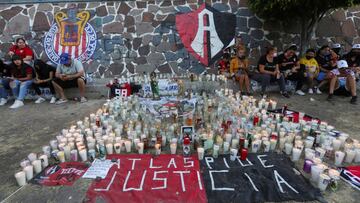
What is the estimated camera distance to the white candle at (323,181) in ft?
10.5

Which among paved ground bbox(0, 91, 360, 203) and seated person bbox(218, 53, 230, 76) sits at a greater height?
seated person bbox(218, 53, 230, 76)

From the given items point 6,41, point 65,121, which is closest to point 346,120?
point 65,121

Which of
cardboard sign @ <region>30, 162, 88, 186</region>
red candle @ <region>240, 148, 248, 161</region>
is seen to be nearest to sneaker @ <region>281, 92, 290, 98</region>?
red candle @ <region>240, 148, 248, 161</region>

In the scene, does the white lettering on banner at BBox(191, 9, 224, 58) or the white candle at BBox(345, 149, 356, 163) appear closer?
the white candle at BBox(345, 149, 356, 163)

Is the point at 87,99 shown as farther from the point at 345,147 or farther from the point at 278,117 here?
the point at 345,147

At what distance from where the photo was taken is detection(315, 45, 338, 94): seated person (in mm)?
7516

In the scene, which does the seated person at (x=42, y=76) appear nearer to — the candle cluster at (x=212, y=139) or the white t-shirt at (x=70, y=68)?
the white t-shirt at (x=70, y=68)

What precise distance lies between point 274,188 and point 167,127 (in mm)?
2259

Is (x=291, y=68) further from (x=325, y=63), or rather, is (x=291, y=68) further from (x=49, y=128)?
(x=49, y=128)

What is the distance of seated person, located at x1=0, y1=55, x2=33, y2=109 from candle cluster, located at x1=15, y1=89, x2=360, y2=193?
9.60ft

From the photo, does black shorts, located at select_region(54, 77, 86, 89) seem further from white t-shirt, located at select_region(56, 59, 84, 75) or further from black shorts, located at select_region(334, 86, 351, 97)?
black shorts, located at select_region(334, 86, 351, 97)

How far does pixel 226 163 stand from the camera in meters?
3.84

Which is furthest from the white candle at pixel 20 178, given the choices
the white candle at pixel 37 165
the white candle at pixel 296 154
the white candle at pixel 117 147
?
the white candle at pixel 296 154

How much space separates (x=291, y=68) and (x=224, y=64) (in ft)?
6.42
